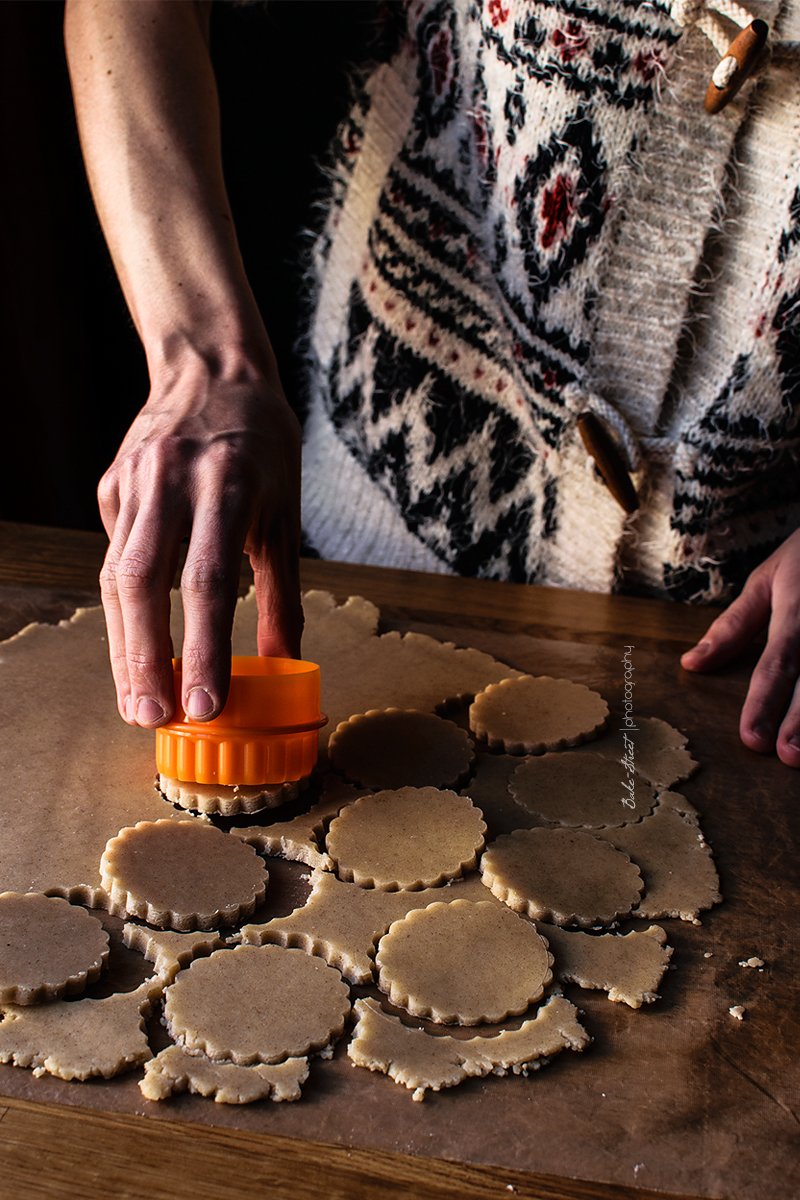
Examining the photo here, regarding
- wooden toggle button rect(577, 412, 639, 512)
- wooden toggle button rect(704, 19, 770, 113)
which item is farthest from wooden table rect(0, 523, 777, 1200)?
wooden toggle button rect(704, 19, 770, 113)

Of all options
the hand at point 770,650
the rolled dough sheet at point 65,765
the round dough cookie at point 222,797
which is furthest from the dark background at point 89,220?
the round dough cookie at point 222,797

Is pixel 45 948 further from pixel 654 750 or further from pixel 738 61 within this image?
pixel 738 61

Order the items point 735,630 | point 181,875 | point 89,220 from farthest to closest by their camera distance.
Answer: point 89,220 < point 735,630 < point 181,875

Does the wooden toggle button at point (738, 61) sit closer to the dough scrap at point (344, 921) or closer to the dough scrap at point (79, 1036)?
the dough scrap at point (344, 921)

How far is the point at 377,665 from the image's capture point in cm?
120

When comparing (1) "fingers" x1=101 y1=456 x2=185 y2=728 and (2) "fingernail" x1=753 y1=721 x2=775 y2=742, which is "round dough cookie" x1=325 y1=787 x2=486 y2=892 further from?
(2) "fingernail" x1=753 y1=721 x2=775 y2=742

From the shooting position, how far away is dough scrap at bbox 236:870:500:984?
735mm

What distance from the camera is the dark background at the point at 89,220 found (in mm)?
1600

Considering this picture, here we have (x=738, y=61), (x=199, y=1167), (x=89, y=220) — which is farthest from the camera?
(x=89, y=220)

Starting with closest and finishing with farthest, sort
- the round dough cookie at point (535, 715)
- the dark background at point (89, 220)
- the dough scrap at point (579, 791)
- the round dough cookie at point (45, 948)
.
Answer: the round dough cookie at point (45, 948) < the dough scrap at point (579, 791) < the round dough cookie at point (535, 715) < the dark background at point (89, 220)

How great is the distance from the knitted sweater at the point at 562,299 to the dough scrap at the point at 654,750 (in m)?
0.40

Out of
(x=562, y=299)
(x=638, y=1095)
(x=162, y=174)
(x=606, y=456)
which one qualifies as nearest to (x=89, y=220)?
(x=162, y=174)

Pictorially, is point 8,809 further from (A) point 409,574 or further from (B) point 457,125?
(B) point 457,125

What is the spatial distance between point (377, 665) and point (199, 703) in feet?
1.39
